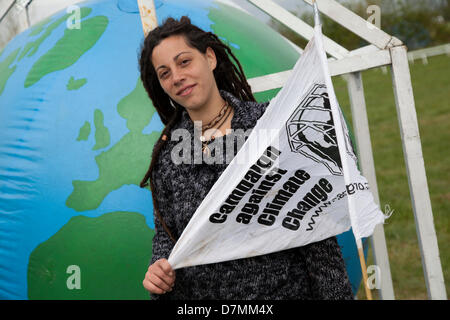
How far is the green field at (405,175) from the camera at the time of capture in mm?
5125

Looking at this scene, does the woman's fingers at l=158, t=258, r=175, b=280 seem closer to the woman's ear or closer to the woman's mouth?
the woman's mouth

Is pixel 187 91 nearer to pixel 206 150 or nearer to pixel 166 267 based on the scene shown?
pixel 206 150

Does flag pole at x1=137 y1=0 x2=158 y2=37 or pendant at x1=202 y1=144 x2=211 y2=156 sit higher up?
flag pole at x1=137 y1=0 x2=158 y2=37

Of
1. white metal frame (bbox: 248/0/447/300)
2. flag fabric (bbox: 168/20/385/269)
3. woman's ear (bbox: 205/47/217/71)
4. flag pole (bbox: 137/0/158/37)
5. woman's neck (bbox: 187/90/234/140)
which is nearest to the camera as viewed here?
flag fabric (bbox: 168/20/385/269)

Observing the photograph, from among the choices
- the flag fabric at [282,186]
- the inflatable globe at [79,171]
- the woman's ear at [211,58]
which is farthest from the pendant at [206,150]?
the inflatable globe at [79,171]

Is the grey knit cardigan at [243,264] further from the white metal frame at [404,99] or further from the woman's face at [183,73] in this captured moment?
the white metal frame at [404,99]

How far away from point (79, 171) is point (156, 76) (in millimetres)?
908

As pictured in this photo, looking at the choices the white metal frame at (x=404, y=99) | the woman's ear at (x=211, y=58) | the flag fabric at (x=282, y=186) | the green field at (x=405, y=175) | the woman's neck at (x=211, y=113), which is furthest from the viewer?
the green field at (x=405, y=175)

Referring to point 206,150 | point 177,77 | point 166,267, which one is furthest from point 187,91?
point 166,267

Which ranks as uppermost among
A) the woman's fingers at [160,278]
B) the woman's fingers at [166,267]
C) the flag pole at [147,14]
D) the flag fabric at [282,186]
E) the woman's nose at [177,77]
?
the flag pole at [147,14]

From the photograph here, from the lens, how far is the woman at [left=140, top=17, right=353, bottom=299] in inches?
83.4

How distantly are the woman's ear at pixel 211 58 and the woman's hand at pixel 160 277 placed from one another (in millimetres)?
808

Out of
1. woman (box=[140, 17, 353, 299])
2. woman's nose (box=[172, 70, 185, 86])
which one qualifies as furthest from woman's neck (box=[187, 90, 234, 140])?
woman's nose (box=[172, 70, 185, 86])

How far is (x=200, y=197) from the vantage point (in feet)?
7.04
